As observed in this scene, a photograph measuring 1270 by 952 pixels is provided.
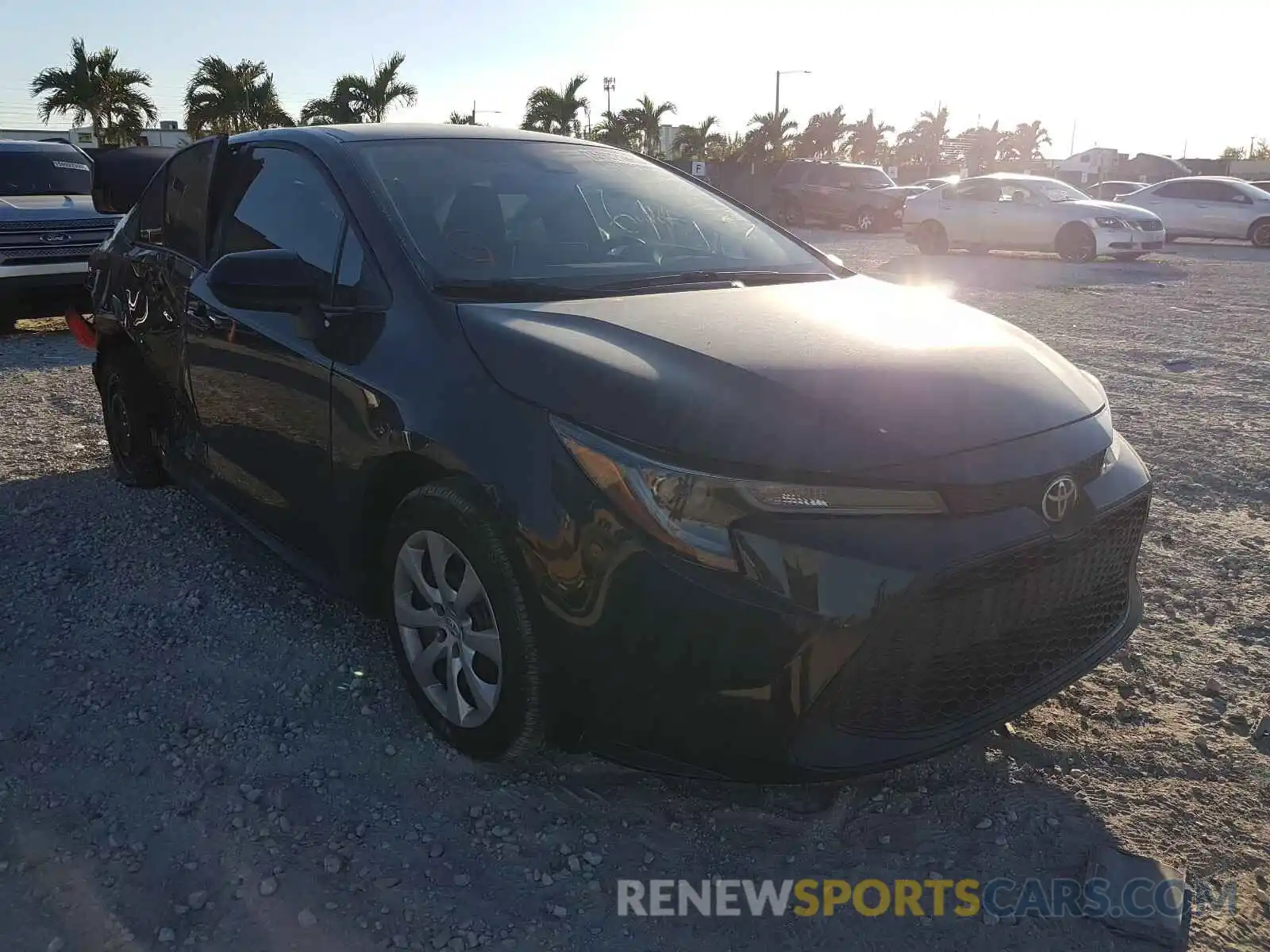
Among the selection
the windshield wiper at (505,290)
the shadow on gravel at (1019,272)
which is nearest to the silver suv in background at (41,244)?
the windshield wiper at (505,290)

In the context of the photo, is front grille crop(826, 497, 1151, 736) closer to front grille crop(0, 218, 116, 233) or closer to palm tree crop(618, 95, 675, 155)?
front grille crop(0, 218, 116, 233)

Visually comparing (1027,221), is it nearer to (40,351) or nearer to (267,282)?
(40,351)

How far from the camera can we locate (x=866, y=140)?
208 feet

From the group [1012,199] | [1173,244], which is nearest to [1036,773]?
[1012,199]

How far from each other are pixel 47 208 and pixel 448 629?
8188 millimetres

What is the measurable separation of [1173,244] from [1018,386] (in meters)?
21.4

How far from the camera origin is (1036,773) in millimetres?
2594

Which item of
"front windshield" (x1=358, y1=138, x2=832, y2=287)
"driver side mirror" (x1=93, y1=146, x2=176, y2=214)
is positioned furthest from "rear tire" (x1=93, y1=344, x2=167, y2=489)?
"front windshield" (x1=358, y1=138, x2=832, y2=287)

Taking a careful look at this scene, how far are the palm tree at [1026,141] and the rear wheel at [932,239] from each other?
229 ft

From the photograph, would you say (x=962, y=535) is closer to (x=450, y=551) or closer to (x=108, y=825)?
(x=450, y=551)

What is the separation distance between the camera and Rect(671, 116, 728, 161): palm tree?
46281 millimetres

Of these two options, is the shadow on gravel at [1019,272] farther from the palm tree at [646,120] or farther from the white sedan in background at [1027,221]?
the palm tree at [646,120]

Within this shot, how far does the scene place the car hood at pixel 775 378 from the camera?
82.9 inches

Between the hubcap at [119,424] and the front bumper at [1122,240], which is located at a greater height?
the front bumper at [1122,240]
